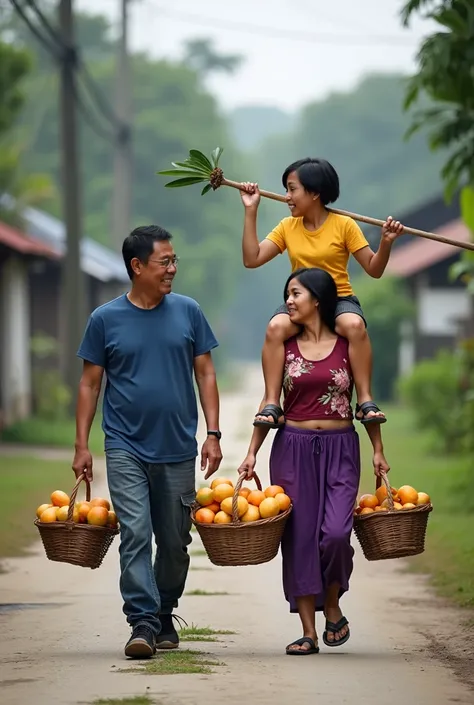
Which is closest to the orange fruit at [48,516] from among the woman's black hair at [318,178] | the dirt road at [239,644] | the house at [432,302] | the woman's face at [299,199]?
the dirt road at [239,644]

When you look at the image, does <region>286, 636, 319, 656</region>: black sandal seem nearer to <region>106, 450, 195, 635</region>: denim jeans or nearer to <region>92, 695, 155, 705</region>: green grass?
<region>106, 450, 195, 635</region>: denim jeans

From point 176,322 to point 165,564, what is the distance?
127cm

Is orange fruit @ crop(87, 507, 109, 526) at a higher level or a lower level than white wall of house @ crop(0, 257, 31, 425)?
lower

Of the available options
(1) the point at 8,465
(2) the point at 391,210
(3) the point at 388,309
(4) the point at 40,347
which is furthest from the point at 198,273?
(1) the point at 8,465

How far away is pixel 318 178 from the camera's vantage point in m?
8.42

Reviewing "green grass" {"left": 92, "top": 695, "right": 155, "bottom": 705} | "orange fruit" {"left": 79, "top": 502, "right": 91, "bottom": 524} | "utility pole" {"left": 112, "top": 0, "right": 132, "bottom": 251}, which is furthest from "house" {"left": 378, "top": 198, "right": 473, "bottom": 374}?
"green grass" {"left": 92, "top": 695, "right": 155, "bottom": 705}

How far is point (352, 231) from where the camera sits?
27.7 feet

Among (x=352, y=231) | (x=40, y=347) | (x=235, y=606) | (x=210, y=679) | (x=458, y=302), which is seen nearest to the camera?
(x=210, y=679)

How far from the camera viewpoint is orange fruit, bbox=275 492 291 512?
8.29 meters

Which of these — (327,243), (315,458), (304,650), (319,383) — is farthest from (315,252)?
(304,650)

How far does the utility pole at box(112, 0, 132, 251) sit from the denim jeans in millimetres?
32552

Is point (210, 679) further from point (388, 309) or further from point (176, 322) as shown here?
point (388, 309)

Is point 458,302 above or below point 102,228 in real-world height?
below

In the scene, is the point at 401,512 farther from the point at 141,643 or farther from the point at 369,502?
the point at 141,643
